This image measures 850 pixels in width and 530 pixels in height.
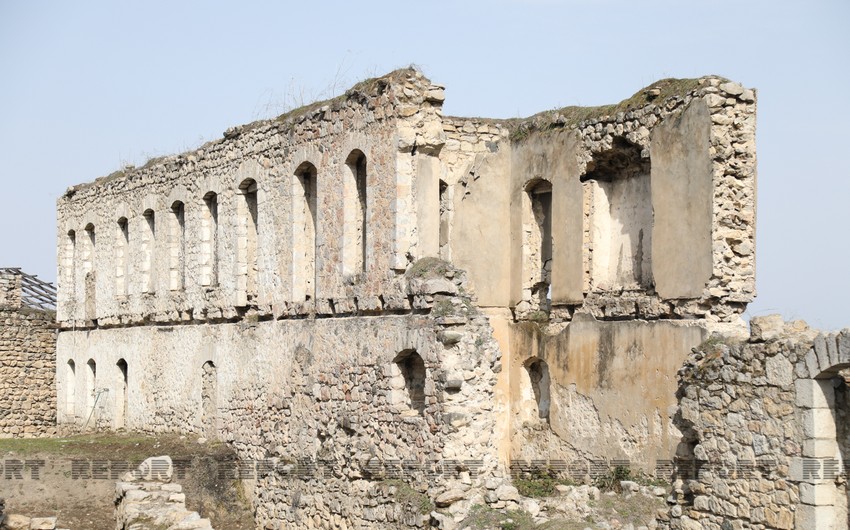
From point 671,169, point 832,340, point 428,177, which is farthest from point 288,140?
point 832,340

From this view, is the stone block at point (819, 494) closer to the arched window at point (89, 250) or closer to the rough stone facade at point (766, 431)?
the rough stone facade at point (766, 431)

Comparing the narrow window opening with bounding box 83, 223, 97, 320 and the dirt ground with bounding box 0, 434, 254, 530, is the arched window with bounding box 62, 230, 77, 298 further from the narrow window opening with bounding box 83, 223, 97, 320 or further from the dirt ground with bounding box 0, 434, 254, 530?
the dirt ground with bounding box 0, 434, 254, 530

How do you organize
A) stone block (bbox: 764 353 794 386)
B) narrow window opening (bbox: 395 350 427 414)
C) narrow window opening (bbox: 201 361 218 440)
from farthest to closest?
narrow window opening (bbox: 201 361 218 440) < narrow window opening (bbox: 395 350 427 414) < stone block (bbox: 764 353 794 386)

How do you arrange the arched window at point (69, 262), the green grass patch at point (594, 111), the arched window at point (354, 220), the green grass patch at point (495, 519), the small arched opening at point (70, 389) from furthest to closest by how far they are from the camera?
the arched window at point (69, 262) < the small arched opening at point (70, 389) < the arched window at point (354, 220) < the green grass patch at point (594, 111) < the green grass patch at point (495, 519)

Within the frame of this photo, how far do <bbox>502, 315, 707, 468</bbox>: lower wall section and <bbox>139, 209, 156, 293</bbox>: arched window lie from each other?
26.0 feet

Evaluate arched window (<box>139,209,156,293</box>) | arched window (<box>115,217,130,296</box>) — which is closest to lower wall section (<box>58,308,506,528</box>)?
arched window (<box>139,209,156,293</box>)

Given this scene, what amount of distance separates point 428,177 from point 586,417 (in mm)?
3687

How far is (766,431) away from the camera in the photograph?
10930 mm

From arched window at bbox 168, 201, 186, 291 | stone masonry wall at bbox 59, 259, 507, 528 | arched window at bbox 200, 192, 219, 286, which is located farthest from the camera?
arched window at bbox 168, 201, 186, 291

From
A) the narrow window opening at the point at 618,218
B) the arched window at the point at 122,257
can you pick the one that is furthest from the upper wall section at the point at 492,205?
the arched window at the point at 122,257

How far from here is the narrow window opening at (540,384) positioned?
611 inches

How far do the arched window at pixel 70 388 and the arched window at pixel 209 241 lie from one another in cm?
642

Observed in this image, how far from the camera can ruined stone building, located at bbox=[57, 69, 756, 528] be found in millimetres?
13180

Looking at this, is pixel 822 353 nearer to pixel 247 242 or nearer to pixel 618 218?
pixel 618 218
